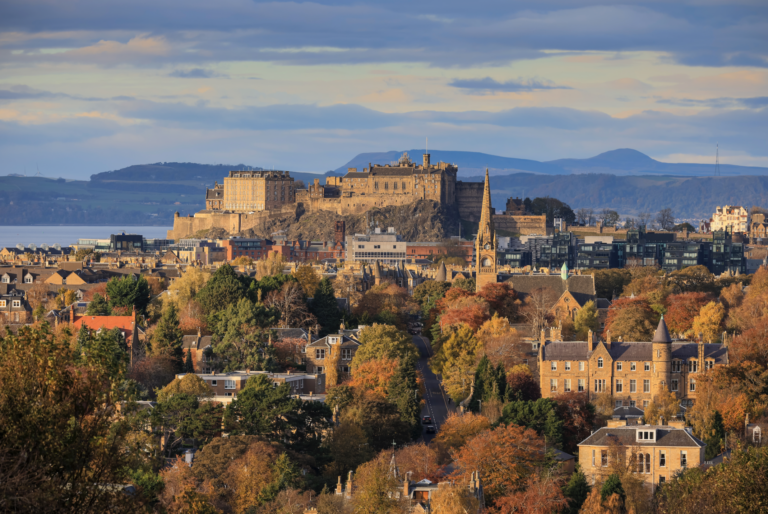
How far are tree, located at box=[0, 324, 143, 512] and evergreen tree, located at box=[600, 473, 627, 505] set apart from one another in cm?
2928

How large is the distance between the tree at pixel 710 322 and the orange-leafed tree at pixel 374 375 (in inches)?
971

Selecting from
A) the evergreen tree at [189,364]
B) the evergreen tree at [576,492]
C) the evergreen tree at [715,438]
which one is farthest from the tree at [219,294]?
the evergreen tree at [576,492]

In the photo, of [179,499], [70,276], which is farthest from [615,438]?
[70,276]

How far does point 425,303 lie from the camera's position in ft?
382

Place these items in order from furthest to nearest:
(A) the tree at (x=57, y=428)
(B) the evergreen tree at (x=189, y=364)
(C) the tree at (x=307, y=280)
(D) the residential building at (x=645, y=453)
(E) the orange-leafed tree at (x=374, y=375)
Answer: (C) the tree at (x=307, y=280), (B) the evergreen tree at (x=189, y=364), (E) the orange-leafed tree at (x=374, y=375), (D) the residential building at (x=645, y=453), (A) the tree at (x=57, y=428)

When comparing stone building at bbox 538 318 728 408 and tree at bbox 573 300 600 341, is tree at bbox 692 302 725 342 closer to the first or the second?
tree at bbox 573 300 600 341

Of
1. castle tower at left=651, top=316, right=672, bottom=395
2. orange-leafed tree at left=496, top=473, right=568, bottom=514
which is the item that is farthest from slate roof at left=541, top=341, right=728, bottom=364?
orange-leafed tree at left=496, top=473, right=568, bottom=514

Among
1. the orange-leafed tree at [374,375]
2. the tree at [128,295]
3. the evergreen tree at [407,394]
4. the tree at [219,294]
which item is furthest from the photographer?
the tree at [128,295]

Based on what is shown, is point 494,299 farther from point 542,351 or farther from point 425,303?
point 542,351

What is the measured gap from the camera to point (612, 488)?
5616 cm

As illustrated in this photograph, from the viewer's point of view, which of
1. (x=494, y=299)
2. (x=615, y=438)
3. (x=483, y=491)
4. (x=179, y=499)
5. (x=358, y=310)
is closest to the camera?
(x=179, y=499)

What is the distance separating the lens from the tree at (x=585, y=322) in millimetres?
96500

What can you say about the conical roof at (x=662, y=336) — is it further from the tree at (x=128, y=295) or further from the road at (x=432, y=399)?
the tree at (x=128, y=295)

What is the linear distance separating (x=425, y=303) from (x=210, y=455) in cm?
5925
